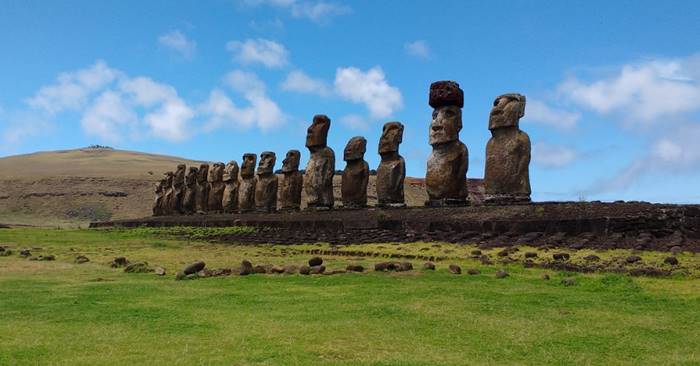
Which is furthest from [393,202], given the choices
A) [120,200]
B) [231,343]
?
[120,200]

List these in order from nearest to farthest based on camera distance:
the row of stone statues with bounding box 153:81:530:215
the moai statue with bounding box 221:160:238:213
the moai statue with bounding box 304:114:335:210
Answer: the row of stone statues with bounding box 153:81:530:215 < the moai statue with bounding box 304:114:335:210 < the moai statue with bounding box 221:160:238:213

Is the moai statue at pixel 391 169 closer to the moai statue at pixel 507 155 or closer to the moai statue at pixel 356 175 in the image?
the moai statue at pixel 356 175

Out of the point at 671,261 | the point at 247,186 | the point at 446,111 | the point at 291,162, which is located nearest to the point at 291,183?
the point at 291,162

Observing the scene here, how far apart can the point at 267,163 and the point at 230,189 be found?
343 cm

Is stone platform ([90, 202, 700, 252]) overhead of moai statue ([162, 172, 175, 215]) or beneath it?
beneath

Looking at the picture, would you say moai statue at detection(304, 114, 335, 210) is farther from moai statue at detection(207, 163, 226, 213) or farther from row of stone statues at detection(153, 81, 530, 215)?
moai statue at detection(207, 163, 226, 213)

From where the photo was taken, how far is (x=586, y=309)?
5.64 meters

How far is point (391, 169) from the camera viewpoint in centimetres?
1825

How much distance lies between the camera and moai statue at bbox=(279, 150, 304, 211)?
915 inches

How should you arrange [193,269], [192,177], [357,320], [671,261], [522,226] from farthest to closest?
[192,177] < [522,226] < [193,269] < [671,261] < [357,320]

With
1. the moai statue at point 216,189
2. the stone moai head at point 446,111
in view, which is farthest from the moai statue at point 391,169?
the moai statue at point 216,189

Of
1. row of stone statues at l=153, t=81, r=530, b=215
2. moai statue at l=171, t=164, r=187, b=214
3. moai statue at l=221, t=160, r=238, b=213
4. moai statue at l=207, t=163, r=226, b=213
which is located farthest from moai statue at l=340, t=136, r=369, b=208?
moai statue at l=171, t=164, r=187, b=214

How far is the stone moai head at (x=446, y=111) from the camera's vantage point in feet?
53.1

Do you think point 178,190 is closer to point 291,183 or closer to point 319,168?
point 291,183
